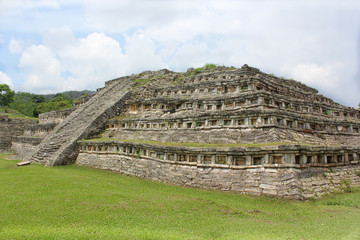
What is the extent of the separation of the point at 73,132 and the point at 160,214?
13.3 metres

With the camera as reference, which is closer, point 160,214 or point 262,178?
point 160,214

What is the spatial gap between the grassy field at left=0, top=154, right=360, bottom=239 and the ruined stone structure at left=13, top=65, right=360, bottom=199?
913 mm

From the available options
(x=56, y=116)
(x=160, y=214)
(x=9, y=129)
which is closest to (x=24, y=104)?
(x=9, y=129)

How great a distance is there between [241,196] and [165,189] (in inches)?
117

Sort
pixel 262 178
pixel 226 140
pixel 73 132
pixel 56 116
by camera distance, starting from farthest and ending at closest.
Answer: pixel 56 116, pixel 73 132, pixel 226 140, pixel 262 178

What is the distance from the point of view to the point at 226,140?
10555 millimetres

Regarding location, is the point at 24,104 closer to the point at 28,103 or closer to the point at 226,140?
the point at 28,103

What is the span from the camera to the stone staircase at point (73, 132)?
1495 cm

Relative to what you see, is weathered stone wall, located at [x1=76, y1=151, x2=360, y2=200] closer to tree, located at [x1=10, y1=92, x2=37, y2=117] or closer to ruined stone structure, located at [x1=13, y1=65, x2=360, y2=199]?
ruined stone structure, located at [x1=13, y1=65, x2=360, y2=199]

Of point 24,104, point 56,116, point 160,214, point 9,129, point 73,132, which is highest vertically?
point 24,104

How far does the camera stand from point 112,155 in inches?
547

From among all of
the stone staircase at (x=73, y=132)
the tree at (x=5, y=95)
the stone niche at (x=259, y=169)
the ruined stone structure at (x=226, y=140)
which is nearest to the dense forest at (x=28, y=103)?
the tree at (x=5, y=95)

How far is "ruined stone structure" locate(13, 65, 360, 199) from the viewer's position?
8.40 m

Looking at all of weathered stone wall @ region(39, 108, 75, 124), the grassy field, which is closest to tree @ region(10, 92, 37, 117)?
weathered stone wall @ region(39, 108, 75, 124)
